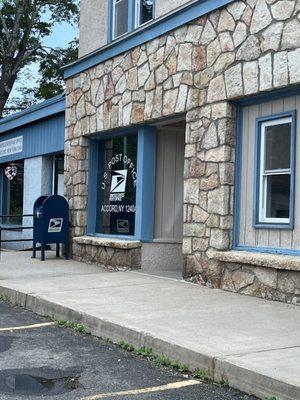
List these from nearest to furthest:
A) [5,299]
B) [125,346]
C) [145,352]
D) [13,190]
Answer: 1. [145,352]
2. [125,346]
3. [5,299]
4. [13,190]

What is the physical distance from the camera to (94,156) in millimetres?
13430

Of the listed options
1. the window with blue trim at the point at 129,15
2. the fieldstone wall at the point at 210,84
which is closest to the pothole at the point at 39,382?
the fieldstone wall at the point at 210,84

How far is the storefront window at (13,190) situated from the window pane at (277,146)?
11953mm

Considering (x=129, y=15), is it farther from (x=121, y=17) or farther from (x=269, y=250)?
(x=269, y=250)

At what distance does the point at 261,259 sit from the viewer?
827 centimetres

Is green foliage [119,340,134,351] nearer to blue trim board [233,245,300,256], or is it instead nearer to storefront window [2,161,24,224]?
blue trim board [233,245,300,256]

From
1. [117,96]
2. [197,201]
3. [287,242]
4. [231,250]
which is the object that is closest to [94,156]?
[117,96]

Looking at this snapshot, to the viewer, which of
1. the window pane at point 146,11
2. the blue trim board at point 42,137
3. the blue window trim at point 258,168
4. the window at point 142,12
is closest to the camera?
the blue window trim at point 258,168

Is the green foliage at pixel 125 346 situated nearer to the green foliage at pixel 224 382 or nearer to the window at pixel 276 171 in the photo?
the green foliage at pixel 224 382

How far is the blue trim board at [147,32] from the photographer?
9729mm

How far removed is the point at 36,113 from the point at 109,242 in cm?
672

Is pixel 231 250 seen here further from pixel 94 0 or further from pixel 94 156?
pixel 94 0

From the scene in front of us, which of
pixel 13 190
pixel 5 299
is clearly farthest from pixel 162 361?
pixel 13 190

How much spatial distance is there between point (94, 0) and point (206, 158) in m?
5.78
